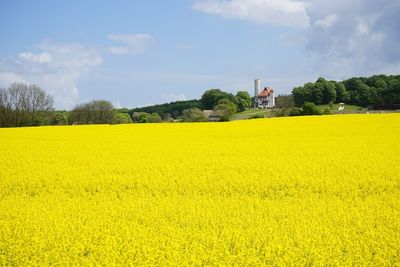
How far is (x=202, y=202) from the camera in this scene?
388 inches

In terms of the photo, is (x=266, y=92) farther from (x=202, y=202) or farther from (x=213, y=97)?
(x=202, y=202)

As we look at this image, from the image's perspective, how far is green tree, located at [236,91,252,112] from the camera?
11756cm

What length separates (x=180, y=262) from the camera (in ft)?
21.6

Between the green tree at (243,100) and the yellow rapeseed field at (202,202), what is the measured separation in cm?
9743

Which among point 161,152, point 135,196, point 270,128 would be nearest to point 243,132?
point 270,128

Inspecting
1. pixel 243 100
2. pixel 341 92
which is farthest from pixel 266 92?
pixel 341 92

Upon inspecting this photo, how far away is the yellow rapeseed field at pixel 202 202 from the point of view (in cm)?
704

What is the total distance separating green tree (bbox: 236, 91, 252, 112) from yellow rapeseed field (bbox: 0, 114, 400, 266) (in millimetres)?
97432

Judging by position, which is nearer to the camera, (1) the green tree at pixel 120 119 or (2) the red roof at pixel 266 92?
(1) the green tree at pixel 120 119

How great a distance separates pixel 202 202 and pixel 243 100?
4319 inches

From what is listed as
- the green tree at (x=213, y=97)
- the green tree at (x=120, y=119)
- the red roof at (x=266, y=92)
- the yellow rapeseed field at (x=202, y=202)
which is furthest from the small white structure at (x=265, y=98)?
the yellow rapeseed field at (x=202, y=202)

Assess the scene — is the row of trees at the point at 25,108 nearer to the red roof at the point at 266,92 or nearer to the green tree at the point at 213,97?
the green tree at the point at 213,97

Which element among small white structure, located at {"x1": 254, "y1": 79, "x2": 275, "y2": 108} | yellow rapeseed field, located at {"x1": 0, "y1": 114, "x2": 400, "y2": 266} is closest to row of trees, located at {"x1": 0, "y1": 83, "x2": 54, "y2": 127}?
yellow rapeseed field, located at {"x1": 0, "y1": 114, "x2": 400, "y2": 266}

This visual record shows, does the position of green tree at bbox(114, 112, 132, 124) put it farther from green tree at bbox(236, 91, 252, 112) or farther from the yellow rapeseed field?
the yellow rapeseed field
